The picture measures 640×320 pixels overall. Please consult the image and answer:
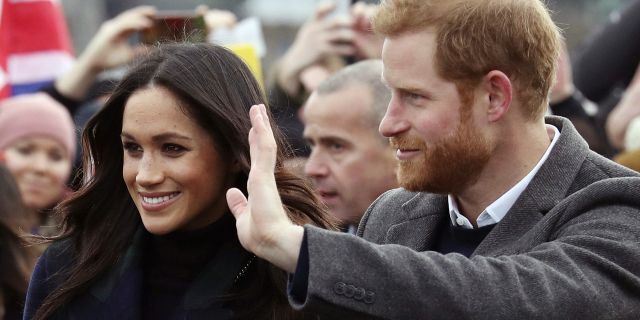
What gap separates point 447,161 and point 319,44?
149 inches

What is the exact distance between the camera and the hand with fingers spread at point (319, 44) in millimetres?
7066

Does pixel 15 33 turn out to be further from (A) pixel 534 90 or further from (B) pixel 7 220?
(A) pixel 534 90

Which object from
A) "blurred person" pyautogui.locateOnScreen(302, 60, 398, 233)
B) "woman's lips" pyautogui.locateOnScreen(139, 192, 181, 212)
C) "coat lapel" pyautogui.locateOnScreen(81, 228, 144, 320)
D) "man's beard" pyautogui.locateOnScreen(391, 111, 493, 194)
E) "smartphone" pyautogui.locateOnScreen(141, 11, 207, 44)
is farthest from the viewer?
"smartphone" pyautogui.locateOnScreen(141, 11, 207, 44)

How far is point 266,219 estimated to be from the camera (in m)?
3.03

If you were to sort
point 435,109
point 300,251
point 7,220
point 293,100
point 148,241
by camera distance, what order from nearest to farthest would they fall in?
point 300,251, point 435,109, point 148,241, point 7,220, point 293,100

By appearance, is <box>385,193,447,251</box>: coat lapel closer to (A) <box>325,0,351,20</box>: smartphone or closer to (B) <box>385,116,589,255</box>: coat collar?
(B) <box>385,116,589,255</box>: coat collar

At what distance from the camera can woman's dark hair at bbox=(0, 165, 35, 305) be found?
540 centimetres

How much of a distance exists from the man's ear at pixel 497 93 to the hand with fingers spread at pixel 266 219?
66 centimetres

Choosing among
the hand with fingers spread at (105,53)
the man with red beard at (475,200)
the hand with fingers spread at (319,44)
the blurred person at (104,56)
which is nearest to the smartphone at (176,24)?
the blurred person at (104,56)

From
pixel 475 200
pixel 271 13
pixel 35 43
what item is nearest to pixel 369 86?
pixel 475 200

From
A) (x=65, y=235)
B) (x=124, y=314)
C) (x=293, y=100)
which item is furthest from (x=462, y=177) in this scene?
(x=293, y=100)

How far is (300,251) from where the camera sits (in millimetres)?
2982

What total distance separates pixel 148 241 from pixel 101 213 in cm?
19

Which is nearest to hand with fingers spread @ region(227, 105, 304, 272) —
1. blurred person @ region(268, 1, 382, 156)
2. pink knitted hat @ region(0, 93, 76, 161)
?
blurred person @ region(268, 1, 382, 156)
